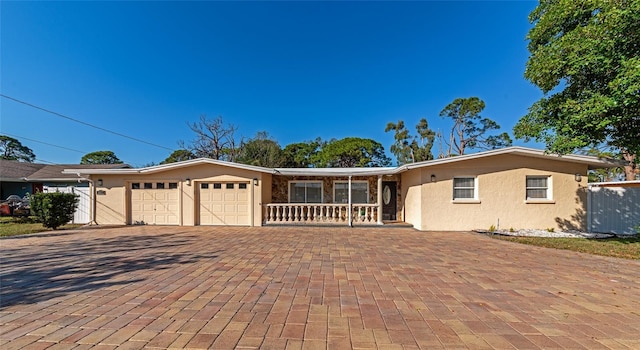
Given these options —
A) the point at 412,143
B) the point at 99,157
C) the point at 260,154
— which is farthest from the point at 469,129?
the point at 99,157

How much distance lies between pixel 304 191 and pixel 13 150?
44175 mm

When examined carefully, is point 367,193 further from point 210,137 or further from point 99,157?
point 99,157

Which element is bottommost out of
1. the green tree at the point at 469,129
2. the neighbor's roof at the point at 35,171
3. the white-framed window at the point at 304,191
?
the white-framed window at the point at 304,191

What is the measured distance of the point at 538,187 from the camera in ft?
32.0

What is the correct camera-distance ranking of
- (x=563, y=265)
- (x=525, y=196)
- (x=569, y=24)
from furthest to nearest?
(x=525, y=196) → (x=569, y=24) → (x=563, y=265)

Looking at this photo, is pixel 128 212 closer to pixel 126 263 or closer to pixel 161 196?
pixel 161 196

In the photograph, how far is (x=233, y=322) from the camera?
2.76m

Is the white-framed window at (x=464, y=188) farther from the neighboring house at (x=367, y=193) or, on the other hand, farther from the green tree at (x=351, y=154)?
the green tree at (x=351, y=154)

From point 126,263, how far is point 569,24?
1256 cm

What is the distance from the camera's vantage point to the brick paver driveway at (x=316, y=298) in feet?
8.14

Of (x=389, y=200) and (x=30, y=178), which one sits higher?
(x=30, y=178)

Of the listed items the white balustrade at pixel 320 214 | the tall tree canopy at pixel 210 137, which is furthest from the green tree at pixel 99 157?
the white balustrade at pixel 320 214

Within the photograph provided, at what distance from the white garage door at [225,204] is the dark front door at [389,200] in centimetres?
667

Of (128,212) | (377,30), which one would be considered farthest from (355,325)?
(377,30)
